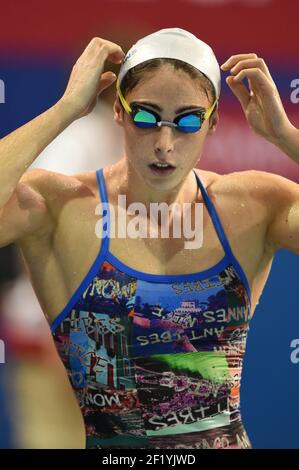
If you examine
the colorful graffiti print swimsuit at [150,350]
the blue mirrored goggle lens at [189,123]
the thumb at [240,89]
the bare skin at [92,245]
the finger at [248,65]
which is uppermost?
the finger at [248,65]

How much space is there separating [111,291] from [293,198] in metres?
0.47

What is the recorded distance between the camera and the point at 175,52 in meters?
1.89

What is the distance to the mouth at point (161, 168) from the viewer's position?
6.07 ft

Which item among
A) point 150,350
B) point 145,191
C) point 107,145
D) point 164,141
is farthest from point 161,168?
point 107,145

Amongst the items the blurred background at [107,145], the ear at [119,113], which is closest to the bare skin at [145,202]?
the ear at [119,113]

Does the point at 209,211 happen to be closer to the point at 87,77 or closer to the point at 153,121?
the point at 153,121

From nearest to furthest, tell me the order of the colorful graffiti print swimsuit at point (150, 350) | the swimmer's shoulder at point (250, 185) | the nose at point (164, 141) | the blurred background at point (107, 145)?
the nose at point (164, 141) → the colorful graffiti print swimsuit at point (150, 350) → the swimmer's shoulder at point (250, 185) → the blurred background at point (107, 145)

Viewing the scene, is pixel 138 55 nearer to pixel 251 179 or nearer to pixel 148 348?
pixel 251 179

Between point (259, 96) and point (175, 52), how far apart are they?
22 centimetres

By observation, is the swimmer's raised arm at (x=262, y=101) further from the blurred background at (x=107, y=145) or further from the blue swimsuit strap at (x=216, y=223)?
the blurred background at (x=107, y=145)

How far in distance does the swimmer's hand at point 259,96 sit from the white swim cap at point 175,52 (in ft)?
0.16

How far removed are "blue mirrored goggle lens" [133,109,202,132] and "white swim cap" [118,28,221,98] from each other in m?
0.11

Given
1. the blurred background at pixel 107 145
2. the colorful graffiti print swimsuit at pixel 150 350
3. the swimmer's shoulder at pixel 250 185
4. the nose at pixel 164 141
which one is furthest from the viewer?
the blurred background at pixel 107 145

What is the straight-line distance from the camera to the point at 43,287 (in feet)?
6.61
